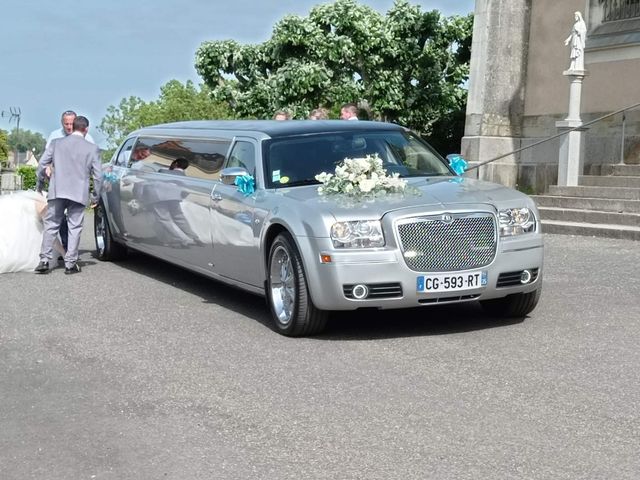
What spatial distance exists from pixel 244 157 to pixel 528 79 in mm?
15558

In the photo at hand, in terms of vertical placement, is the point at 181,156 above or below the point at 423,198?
above

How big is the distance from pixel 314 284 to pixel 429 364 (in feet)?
3.96

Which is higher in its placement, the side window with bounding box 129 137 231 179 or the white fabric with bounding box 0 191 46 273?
the side window with bounding box 129 137 231 179

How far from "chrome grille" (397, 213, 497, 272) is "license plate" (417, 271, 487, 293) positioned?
5 cm

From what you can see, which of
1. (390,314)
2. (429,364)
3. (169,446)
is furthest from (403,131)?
(169,446)

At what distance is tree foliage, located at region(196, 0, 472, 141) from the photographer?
3156cm

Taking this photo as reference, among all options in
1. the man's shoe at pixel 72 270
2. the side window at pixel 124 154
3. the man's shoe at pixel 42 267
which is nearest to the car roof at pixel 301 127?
the side window at pixel 124 154

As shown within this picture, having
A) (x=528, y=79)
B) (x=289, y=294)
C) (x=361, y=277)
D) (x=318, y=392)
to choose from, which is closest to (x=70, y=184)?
(x=289, y=294)

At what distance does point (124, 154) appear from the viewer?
13203 millimetres

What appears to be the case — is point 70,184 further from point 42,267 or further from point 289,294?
point 289,294

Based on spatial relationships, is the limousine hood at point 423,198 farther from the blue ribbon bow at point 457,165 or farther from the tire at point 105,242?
the tire at point 105,242

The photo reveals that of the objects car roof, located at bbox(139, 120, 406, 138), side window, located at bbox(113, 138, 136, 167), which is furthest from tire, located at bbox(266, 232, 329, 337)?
side window, located at bbox(113, 138, 136, 167)

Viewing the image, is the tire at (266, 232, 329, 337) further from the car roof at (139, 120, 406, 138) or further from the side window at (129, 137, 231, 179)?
the side window at (129, 137, 231, 179)

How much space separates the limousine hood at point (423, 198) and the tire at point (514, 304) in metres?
0.73
